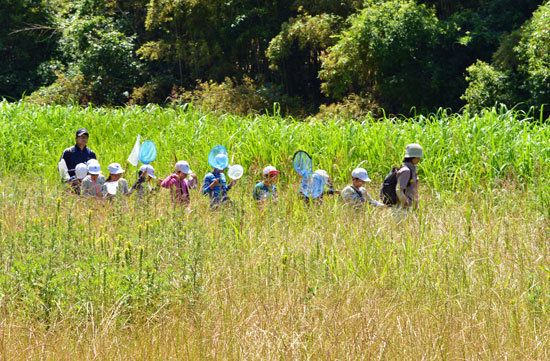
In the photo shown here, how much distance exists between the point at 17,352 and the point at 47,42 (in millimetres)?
23255

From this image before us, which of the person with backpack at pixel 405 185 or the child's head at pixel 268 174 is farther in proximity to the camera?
the child's head at pixel 268 174

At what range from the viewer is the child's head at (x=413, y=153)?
21.1 ft

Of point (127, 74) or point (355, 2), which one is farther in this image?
point (127, 74)

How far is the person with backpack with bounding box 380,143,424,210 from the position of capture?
6.40 metres

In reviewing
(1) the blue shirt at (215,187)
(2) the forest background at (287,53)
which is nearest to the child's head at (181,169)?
(1) the blue shirt at (215,187)

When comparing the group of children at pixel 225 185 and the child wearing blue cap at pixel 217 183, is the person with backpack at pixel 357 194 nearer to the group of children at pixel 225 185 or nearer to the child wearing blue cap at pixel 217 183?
the group of children at pixel 225 185

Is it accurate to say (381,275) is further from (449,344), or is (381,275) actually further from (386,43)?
(386,43)

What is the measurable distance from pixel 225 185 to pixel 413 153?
1927mm

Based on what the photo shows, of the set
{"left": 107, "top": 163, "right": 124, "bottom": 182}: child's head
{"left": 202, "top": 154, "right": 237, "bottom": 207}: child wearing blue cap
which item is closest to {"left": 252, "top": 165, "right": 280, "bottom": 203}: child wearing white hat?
{"left": 202, "top": 154, "right": 237, "bottom": 207}: child wearing blue cap

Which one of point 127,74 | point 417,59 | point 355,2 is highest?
point 355,2

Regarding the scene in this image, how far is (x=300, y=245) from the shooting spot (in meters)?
5.05

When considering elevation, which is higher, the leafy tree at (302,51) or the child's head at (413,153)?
the child's head at (413,153)

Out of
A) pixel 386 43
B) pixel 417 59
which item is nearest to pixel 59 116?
pixel 386 43

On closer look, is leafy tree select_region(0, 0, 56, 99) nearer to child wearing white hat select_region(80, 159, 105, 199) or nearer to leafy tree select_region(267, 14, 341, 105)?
leafy tree select_region(267, 14, 341, 105)
